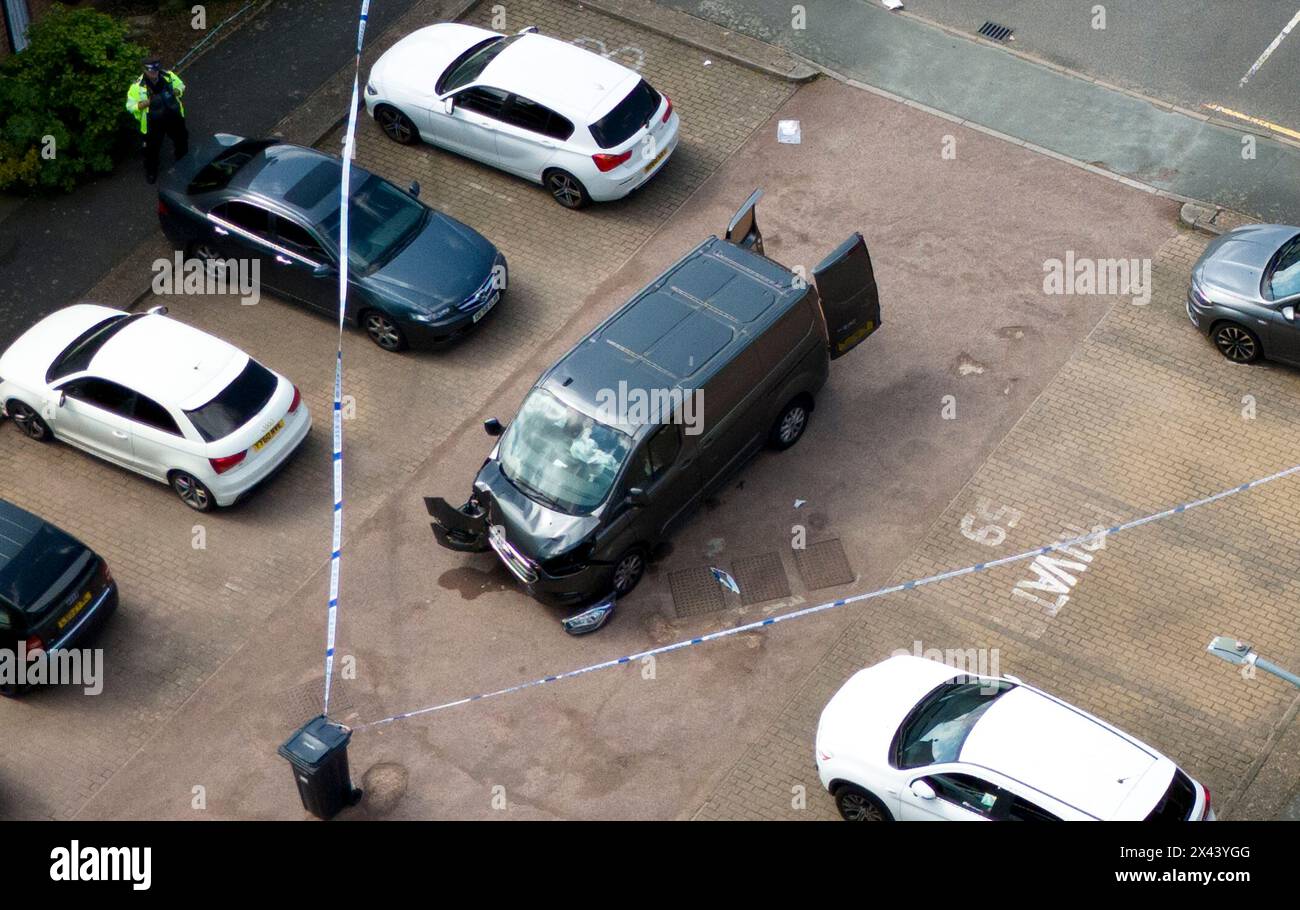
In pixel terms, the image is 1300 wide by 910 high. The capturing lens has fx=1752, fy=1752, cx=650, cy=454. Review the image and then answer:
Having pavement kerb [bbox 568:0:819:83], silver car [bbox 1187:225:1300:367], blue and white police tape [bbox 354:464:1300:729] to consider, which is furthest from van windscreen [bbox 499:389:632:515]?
pavement kerb [bbox 568:0:819:83]

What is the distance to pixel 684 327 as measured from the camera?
17.7 m

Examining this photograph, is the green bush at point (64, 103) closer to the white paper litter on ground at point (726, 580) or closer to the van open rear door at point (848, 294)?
the van open rear door at point (848, 294)

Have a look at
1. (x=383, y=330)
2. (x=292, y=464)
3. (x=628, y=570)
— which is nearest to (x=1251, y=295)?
(x=628, y=570)

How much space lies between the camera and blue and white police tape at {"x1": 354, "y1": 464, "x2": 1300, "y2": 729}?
16.8m

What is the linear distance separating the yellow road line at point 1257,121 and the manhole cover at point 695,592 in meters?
9.79

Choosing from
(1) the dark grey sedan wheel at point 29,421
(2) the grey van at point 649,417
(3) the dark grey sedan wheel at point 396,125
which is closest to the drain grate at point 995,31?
(2) the grey van at point 649,417

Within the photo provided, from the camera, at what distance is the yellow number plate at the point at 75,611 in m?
16.7

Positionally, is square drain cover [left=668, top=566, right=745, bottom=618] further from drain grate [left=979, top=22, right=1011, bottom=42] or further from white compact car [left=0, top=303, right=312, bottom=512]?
drain grate [left=979, top=22, right=1011, bottom=42]

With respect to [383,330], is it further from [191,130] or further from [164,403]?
[191,130]

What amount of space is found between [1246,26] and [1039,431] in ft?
25.9

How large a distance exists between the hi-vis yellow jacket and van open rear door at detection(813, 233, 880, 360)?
27.8 ft

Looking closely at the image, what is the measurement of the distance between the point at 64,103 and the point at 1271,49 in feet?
50.7

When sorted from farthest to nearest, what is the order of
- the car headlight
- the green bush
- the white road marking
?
the white road marking → the green bush → the car headlight

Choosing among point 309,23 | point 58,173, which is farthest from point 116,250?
point 309,23
